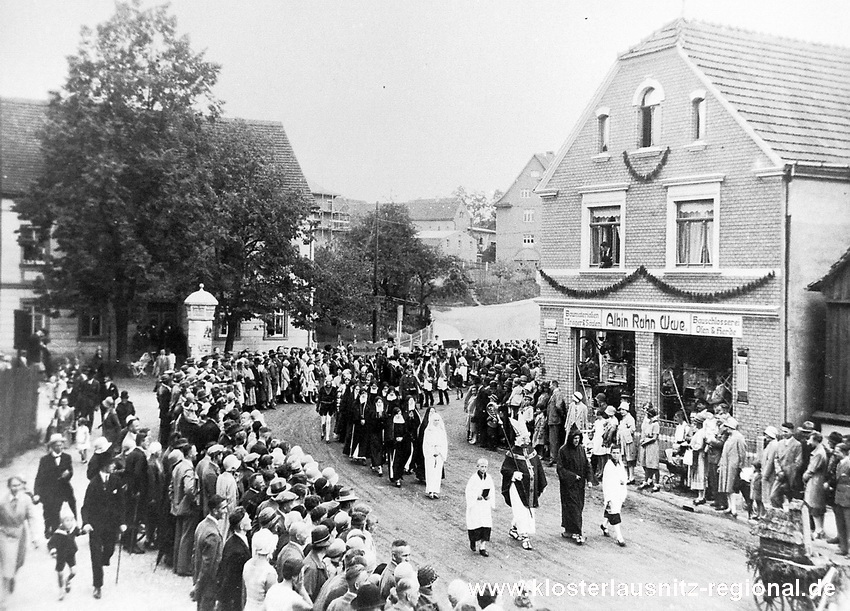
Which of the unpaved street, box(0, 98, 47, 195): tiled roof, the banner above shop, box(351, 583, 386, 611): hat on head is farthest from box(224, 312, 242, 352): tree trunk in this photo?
box(351, 583, 386, 611): hat on head

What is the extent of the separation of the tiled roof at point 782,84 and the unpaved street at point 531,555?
728 centimetres

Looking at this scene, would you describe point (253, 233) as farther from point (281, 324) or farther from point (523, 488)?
point (523, 488)

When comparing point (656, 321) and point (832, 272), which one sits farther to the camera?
point (656, 321)

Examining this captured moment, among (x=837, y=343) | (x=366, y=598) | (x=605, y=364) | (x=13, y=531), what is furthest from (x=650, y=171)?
(x=13, y=531)

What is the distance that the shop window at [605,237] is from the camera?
1777cm

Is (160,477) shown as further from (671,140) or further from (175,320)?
(671,140)

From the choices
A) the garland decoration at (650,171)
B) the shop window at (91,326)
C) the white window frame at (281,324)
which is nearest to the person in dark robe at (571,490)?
the garland decoration at (650,171)

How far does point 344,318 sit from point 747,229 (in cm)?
1858

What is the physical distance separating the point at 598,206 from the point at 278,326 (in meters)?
14.9

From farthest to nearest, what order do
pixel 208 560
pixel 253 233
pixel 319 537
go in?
1. pixel 253 233
2. pixel 208 560
3. pixel 319 537

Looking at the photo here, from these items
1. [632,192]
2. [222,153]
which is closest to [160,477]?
[632,192]

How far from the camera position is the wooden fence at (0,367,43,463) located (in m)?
9.13

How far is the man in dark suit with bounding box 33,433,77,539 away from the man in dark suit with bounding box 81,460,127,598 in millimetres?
214

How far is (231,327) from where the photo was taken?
78.4 ft
